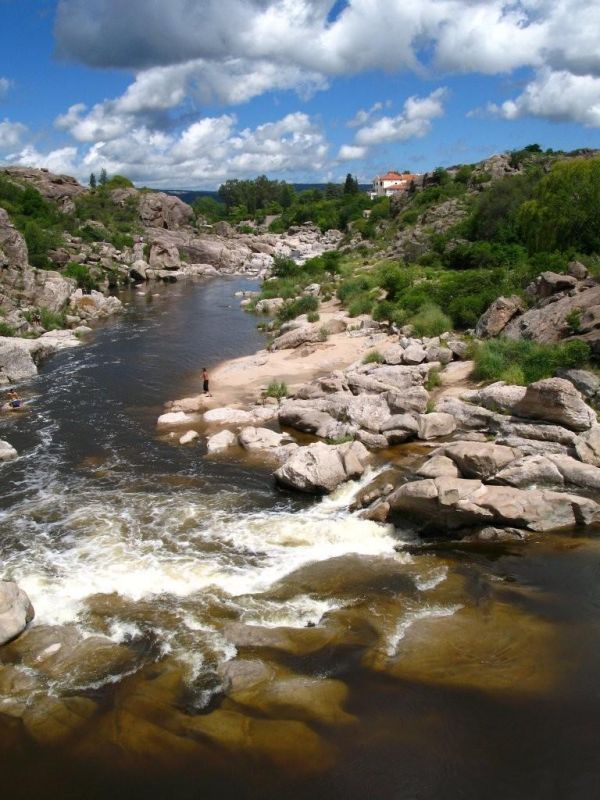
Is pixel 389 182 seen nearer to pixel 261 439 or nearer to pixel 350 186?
pixel 350 186

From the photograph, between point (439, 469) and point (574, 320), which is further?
point (574, 320)

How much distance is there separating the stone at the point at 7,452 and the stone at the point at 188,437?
570 centimetres

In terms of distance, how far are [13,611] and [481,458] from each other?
11863 mm

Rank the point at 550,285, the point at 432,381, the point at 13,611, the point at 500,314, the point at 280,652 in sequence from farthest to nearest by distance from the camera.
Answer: the point at 500,314 → the point at 550,285 → the point at 432,381 → the point at 13,611 → the point at 280,652

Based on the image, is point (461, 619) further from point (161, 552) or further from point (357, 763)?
point (161, 552)

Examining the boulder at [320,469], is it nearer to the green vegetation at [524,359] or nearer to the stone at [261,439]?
the stone at [261,439]

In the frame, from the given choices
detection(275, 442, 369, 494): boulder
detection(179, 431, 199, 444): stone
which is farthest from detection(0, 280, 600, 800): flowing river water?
detection(179, 431, 199, 444): stone

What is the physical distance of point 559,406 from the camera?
19.0m

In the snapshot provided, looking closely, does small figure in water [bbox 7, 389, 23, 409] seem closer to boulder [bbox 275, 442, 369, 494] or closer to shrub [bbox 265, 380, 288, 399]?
shrub [bbox 265, 380, 288, 399]

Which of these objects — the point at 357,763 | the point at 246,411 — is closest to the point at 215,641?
the point at 357,763

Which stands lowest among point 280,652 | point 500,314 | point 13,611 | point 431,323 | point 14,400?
point 280,652

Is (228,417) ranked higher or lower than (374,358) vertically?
lower

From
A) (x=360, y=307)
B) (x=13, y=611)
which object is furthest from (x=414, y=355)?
(x=13, y=611)

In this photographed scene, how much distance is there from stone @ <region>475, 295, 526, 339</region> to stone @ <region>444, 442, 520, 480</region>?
1338 centimetres
